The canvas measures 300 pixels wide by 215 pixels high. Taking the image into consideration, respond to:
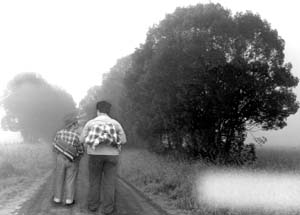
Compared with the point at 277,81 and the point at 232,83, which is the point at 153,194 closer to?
the point at 232,83

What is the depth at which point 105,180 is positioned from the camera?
7008 millimetres

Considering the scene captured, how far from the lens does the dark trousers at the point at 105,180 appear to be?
22.6 feet

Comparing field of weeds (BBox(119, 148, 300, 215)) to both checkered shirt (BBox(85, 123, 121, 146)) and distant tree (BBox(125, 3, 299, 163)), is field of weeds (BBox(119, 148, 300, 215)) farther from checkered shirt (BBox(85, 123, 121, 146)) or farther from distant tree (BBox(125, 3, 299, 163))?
distant tree (BBox(125, 3, 299, 163))

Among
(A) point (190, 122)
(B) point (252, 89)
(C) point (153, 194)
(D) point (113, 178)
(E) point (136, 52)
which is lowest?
(C) point (153, 194)

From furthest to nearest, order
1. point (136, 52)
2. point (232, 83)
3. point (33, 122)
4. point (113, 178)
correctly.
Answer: point (33, 122) < point (136, 52) < point (232, 83) < point (113, 178)

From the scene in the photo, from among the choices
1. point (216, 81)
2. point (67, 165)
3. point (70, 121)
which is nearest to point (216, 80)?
point (216, 81)

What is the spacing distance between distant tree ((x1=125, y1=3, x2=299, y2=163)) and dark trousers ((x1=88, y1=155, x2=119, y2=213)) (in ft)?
35.0

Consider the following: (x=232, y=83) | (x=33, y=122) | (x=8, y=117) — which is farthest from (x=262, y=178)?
(x=8, y=117)

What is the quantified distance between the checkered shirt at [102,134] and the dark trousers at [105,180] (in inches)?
12.2

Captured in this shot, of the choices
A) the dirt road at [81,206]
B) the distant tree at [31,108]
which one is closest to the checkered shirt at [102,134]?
the dirt road at [81,206]

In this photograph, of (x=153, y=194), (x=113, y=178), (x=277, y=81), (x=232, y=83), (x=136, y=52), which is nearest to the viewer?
(x=113, y=178)

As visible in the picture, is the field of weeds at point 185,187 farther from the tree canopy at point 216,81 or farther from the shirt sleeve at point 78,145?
the tree canopy at point 216,81

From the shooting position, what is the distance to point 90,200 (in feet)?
23.2

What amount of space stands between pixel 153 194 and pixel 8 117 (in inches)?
2132
